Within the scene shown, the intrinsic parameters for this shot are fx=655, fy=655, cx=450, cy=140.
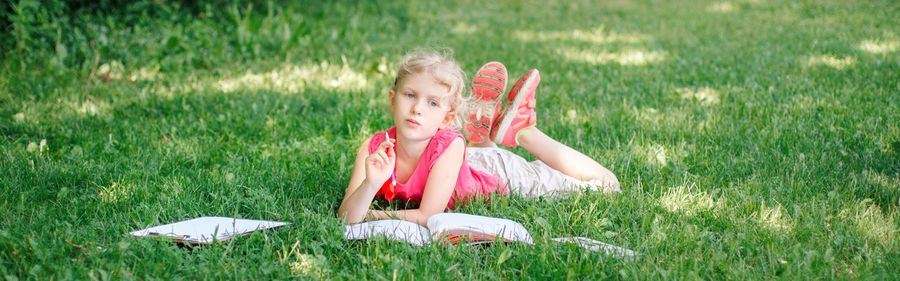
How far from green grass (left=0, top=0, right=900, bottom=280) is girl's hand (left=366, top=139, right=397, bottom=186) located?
25 centimetres

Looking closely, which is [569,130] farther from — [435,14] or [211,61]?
[435,14]

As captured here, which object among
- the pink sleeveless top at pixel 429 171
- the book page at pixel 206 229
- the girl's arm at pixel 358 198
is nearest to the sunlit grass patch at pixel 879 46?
the pink sleeveless top at pixel 429 171

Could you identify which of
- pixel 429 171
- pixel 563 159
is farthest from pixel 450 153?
pixel 563 159

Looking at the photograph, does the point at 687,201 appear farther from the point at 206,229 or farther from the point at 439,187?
the point at 206,229

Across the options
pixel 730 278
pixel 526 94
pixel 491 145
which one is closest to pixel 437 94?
pixel 526 94

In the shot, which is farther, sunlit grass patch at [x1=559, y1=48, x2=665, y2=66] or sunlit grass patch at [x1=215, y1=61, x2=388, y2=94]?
sunlit grass patch at [x1=559, y1=48, x2=665, y2=66]

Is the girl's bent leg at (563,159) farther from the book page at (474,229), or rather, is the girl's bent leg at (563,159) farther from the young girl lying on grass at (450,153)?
the book page at (474,229)

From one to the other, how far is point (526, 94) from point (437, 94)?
2.38 ft

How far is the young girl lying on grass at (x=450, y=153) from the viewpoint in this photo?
269 centimetres

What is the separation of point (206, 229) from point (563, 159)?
171 centimetres

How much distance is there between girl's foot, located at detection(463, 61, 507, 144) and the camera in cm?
332

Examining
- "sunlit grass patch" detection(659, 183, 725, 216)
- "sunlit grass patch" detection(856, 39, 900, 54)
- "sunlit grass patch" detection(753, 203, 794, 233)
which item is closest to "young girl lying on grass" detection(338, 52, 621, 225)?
"sunlit grass patch" detection(659, 183, 725, 216)

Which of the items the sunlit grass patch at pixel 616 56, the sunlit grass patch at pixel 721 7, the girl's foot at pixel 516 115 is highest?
the girl's foot at pixel 516 115

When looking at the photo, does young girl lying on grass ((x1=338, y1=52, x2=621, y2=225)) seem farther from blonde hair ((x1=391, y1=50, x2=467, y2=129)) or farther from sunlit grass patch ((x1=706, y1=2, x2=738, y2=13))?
sunlit grass patch ((x1=706, y1=2, x2=738, y2=13))
